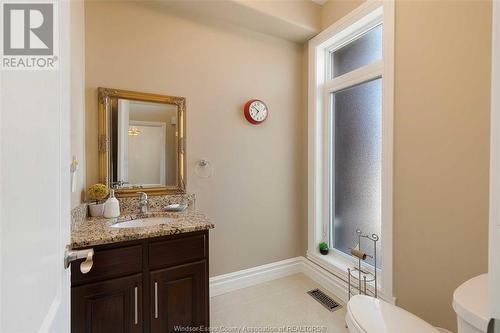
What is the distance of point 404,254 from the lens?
1.71 m

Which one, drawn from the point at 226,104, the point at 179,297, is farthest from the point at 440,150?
the point at 179,297

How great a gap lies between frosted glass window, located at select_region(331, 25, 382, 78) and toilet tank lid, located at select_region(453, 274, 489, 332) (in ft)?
5.78

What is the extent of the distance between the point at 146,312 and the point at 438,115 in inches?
85.7

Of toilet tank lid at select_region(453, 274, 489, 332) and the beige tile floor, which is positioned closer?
toilet tank lid at select_region(453, 274, 489, 332)

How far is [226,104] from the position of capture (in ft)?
7.56

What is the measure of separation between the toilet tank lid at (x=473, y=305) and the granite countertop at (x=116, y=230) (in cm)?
127

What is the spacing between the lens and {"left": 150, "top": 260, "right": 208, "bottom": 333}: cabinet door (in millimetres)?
1460

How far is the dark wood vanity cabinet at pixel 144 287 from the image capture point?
1283 mm

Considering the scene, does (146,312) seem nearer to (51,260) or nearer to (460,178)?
(51,260)

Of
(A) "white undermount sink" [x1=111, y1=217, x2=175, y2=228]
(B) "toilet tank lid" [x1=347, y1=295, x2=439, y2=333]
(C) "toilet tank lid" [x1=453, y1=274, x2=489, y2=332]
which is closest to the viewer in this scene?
(C) "toilet tank lid" [x1=453, y1=274, x2=489, y2=332]

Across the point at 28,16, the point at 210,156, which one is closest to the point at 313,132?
the point at 210,156

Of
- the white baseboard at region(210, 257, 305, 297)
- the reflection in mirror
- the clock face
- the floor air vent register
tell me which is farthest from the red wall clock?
the floor air vent register

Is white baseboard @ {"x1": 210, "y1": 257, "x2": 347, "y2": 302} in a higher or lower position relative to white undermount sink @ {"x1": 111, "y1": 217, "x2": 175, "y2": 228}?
lower

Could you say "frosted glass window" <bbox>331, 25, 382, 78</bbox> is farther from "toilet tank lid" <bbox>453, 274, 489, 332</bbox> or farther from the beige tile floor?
the beige tile floor
